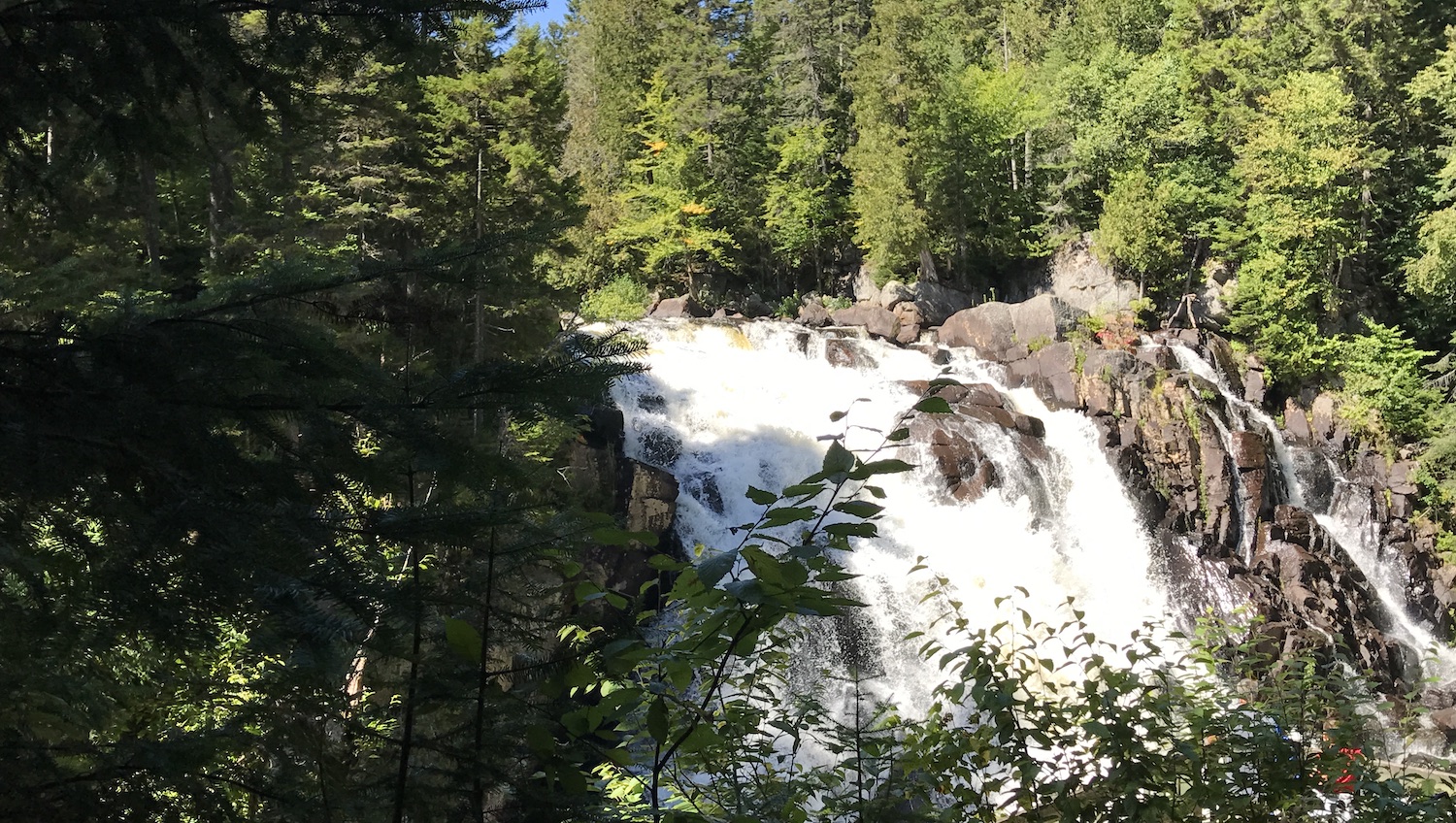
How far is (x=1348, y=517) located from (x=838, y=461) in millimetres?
21991

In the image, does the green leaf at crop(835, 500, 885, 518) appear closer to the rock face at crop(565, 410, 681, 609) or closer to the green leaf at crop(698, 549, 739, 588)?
the green leaf at crop(698, 549, 739, 588)

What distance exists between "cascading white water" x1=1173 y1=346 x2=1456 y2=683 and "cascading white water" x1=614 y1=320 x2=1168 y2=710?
4.62 metres

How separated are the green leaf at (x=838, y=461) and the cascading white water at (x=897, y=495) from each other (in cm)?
1146

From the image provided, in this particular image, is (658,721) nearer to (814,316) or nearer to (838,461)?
(838,461)

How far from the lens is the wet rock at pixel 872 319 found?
2406cm

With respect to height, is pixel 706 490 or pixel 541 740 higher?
pixel 706 490

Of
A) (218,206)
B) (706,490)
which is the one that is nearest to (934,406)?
(706,490)

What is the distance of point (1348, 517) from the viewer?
19.5 metres

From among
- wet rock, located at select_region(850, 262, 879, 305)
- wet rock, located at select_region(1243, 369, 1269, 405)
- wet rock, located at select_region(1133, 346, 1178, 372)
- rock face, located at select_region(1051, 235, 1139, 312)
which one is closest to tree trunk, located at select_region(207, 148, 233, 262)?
wet rock, located at select_region(1133, 346, 1178, 372)

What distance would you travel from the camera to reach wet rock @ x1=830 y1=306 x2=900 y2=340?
2406 centimetres

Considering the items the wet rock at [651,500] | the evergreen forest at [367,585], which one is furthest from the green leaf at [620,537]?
the wet rock at [651,500]

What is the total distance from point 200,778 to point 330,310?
1124mm

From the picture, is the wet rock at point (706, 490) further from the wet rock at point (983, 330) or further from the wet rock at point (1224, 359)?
the wet rock at point (1224, 359)

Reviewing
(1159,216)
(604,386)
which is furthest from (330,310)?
(1159,216)
